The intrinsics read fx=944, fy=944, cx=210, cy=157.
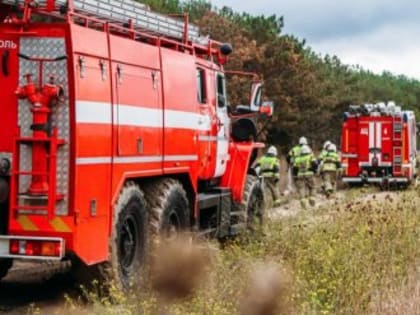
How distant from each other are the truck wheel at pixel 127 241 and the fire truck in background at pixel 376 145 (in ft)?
70.5

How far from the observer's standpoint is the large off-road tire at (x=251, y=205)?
13852 mm

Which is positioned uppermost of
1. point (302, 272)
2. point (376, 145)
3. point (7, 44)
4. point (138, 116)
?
point (7, 44)

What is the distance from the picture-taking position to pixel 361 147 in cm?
3092

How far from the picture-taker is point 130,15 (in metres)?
10.0

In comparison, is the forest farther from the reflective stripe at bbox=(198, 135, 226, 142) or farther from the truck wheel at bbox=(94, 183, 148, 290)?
the truck wheel at bbox=(94, 183, 148, 290)

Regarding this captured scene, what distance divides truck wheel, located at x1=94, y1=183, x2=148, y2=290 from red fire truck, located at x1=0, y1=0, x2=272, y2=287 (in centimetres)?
1

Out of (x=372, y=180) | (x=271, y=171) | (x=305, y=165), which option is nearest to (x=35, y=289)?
(x=271, y=171)

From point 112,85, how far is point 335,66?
6196 cm

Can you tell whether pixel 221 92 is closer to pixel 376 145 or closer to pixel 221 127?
pixel 221 127

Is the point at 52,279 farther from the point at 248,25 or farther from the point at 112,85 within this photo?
the point at 248,25

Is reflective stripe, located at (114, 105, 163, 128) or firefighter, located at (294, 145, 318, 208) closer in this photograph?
reflective stripe, located at (114, 105, 163, 128)

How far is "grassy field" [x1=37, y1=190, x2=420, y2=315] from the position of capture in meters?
4.24

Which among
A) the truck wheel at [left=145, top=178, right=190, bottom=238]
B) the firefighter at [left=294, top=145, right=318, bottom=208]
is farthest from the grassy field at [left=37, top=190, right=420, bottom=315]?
the firefighter at [left=294, top=145, right=318, bottom=208]

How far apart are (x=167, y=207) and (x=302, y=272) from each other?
252 centimetres
